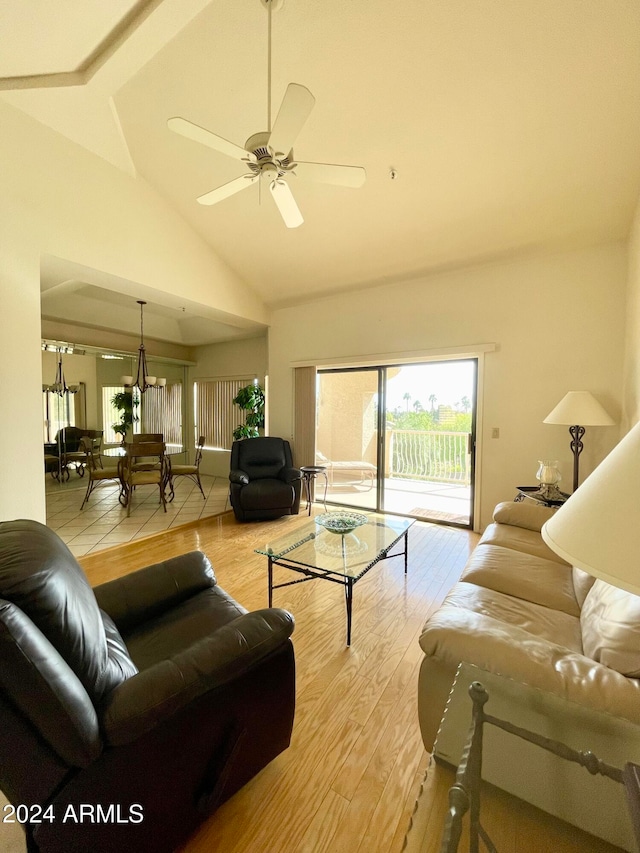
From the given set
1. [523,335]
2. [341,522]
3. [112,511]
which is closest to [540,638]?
[341,522]

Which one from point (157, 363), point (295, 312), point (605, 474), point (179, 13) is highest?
point (179, 13)

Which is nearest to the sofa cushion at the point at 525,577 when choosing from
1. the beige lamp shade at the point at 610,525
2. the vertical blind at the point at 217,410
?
the beige lamp shade at the point at 610,525

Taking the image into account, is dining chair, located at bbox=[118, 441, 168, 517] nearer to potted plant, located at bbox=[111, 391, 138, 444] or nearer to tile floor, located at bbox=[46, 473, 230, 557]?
tile floor, located at bbox=[46, 473, 230, 557]

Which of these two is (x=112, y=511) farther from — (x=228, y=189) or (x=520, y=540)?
(x=520, y=540)

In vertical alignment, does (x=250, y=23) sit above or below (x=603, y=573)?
above

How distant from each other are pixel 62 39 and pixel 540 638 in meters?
4.06

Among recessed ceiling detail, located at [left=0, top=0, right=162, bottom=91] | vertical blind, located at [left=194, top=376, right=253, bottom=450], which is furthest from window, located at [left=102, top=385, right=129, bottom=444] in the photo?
recessed ceiling detail, located at [left=0, top=0, right=162, bottom=91]

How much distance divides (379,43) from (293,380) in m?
3.60

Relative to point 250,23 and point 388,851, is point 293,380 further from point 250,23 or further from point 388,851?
point 388,851

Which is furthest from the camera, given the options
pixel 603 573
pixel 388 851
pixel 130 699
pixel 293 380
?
pixel 293 380

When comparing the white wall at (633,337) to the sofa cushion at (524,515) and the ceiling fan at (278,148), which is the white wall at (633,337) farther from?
the ceiling fan at (278,148)

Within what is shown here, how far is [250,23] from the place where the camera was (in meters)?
2.06

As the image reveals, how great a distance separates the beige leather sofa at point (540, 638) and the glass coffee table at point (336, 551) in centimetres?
60

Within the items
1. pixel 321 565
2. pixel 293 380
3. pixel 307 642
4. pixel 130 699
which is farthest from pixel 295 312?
pixel 130 699
